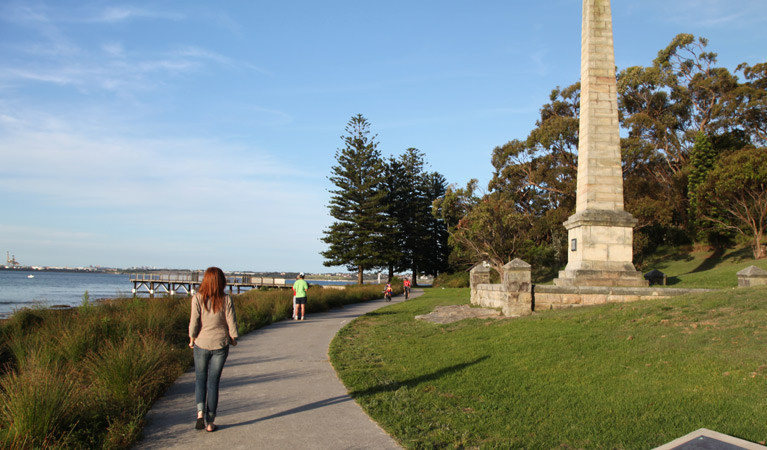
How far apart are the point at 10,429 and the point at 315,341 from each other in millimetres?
7363

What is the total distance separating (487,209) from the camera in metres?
37.1

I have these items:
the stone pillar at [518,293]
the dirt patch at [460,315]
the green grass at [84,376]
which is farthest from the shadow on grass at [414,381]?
the dirt patch at [460,315]

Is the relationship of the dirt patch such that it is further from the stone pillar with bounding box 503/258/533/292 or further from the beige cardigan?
the beige cardigan

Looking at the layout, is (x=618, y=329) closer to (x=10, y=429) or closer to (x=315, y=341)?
(x=315, y=341)

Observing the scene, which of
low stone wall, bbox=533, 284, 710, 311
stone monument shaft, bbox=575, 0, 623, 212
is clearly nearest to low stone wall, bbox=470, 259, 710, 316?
low stone wall, bbox=533, 284, 710, 311

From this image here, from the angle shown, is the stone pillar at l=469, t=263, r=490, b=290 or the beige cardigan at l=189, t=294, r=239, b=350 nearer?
the beige cardigan at l=189, t=294, r=239, b=350

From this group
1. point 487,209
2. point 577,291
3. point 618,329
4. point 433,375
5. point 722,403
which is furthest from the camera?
point 487,209

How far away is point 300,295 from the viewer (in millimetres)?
15734

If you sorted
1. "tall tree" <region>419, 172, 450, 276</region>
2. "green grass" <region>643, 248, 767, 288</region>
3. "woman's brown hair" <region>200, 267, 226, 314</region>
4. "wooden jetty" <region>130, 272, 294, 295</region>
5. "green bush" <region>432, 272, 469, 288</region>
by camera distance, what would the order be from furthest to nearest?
"tall tree" <region>419, 172, 450, 276</region>
"wooden jetty" <region>130, 272, 294, 295</region>
"green bush" <region>432, 272, 469, 288</region>
"green grass" <region>643, 248, 767, 288</region>
"woman's brown hair" <region>200, 267, 226, 314</region>

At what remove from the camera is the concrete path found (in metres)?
4.71

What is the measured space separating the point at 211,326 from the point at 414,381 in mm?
3089

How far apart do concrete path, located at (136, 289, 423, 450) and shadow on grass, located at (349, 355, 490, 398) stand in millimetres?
267

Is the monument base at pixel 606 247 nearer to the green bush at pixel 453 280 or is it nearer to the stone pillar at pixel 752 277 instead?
the stone pillar at pixel 752 277

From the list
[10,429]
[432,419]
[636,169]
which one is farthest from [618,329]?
[636,169]
